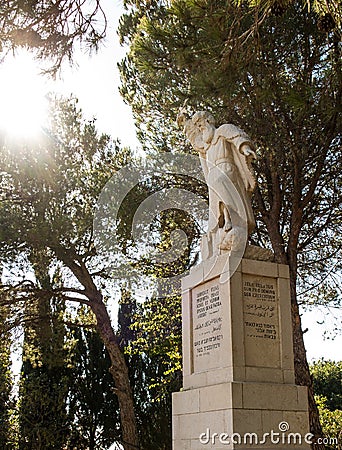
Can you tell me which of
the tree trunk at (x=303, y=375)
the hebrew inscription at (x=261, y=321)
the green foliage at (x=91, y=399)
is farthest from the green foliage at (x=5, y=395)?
the hebrew inscription at (x=261, y=321)

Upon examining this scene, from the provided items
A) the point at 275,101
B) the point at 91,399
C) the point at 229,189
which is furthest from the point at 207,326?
the point at 91,399

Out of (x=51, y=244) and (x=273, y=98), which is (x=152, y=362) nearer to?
(x=51, y=244)

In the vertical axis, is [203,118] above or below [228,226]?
above

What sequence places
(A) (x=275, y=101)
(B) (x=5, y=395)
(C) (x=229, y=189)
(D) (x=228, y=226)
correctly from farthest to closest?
(B) (x=5, y=395) → (A) (x=275, y=101) → (C) (x=229, y=189) → (D) (x=228, y=226)

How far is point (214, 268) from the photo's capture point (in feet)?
20.4

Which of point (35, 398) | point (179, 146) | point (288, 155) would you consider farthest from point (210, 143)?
point (35, 398)

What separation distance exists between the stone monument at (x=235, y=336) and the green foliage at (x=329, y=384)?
719 inches

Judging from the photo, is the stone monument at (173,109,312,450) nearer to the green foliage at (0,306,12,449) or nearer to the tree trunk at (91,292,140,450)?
the tree trunk at (91,292,140,450)

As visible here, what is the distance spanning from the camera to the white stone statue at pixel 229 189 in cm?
636

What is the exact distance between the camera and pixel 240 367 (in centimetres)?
573

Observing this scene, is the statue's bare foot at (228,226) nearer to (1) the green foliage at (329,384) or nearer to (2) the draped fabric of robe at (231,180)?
(2) the draped fabric of robe at (231,180)

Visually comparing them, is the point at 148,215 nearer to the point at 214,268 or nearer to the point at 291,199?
the point at 291,199

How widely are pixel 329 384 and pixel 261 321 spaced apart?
19.8m

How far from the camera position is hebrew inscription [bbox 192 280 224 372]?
6.05 meters
